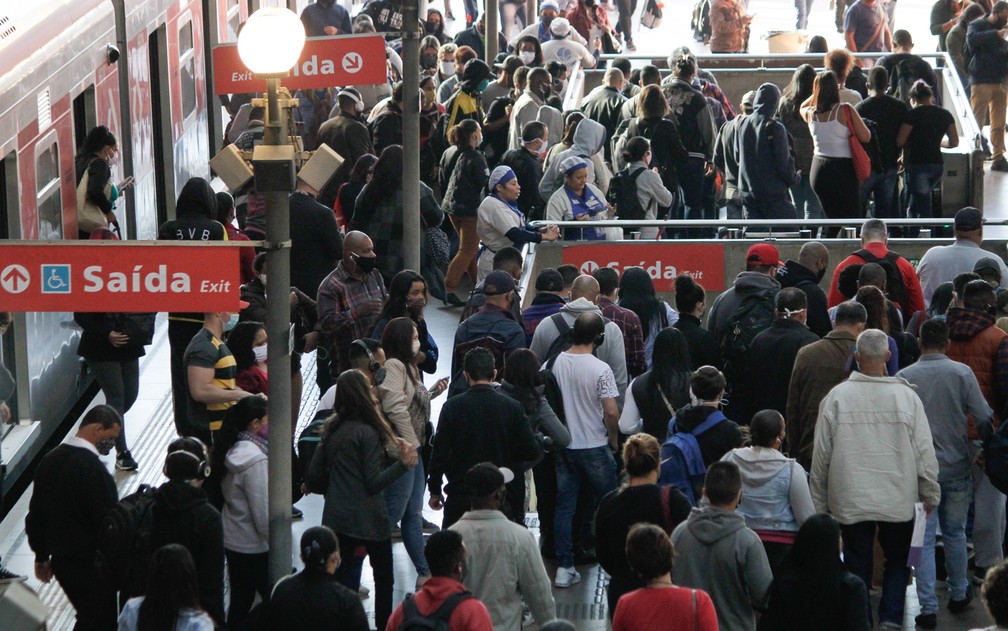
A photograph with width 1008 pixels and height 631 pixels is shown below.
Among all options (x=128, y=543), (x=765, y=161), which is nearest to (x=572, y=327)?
(x=128, y=543)

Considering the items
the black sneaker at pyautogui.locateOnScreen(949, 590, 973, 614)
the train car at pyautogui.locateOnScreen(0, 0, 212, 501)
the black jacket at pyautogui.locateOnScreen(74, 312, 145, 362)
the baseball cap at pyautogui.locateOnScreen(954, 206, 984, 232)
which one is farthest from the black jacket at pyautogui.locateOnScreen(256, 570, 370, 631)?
the baseball cap at pyautogui.locateOnScreen(954, 206, 984, 232)

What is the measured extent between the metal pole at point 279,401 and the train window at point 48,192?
4072 mm

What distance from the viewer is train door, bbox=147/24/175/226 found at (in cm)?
1562

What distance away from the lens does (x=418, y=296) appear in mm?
10375

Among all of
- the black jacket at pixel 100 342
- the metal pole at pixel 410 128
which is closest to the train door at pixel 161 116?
the black jacket at pixel 100 342

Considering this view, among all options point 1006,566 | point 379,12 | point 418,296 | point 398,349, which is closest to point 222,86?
point 418,296

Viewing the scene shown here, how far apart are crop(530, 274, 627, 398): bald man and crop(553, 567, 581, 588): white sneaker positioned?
1110mm

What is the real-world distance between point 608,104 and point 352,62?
5.32 metres

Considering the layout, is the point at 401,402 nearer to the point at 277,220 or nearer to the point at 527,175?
the point at 277,220

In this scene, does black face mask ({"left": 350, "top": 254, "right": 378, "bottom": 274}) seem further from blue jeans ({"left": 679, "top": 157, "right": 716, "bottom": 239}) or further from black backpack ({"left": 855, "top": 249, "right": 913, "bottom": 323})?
blue jeans ({"left": 679, "top": 157, "right": 716, "bottom": 239})

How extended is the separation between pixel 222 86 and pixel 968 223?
5175 mm

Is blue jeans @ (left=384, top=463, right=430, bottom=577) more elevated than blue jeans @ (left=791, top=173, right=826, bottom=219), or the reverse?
blue jeans @ (left=791, top=173, right=826, bottom=219)

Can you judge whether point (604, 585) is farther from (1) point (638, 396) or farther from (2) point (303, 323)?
(2) point (303, 323)

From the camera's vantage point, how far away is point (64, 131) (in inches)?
483
